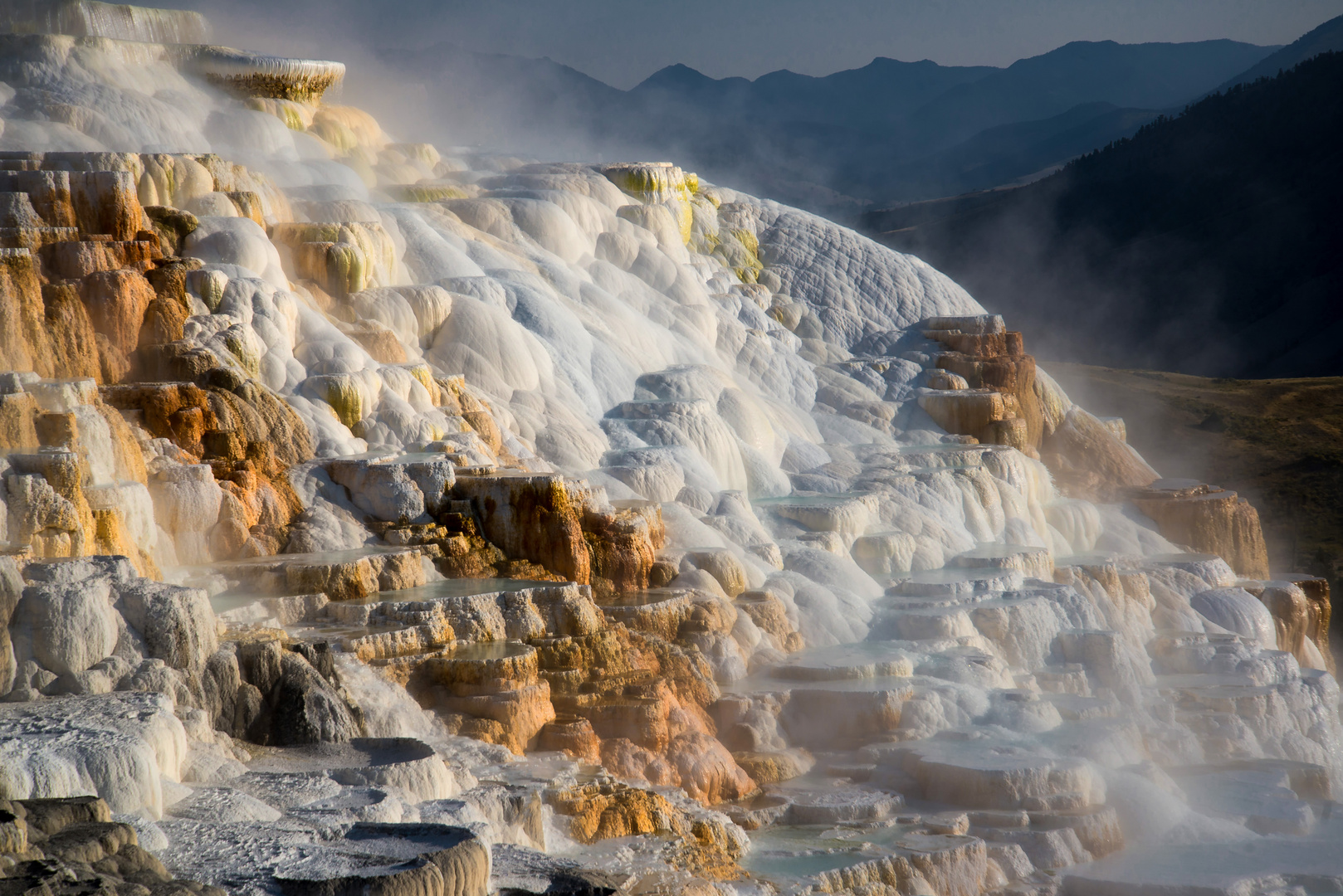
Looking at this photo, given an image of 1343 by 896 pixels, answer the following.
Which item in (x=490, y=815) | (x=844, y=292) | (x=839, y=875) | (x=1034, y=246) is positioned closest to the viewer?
(x=490, y=815)

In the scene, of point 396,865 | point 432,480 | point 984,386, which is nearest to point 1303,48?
point 984,386

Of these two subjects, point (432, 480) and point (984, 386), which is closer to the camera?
point (432, 480)

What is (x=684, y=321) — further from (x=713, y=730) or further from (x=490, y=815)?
(x=490, y=815)

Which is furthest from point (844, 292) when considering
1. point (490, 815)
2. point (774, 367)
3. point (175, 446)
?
point (490, 815)

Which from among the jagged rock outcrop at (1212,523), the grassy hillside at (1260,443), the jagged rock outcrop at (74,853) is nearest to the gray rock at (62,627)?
the jagged rock outcrop at (74,853)

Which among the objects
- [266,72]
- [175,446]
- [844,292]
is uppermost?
[266,72]

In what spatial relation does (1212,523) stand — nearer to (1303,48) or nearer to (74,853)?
(74,853)

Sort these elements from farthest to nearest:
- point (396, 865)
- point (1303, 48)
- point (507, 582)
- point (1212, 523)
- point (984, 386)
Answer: point (1303, 48) < point (984, 386) < point (1212, 523) < point (507, 582) < point (396, 865)
